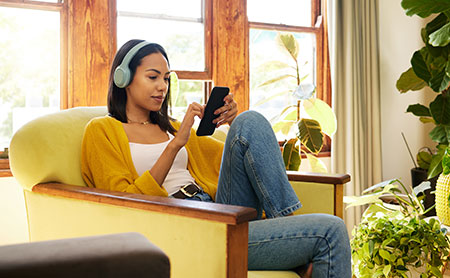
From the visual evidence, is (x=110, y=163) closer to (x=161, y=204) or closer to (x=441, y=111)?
(x=161, y=204)

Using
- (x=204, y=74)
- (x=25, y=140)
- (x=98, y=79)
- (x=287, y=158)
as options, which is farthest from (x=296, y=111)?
(x=25, y=140)

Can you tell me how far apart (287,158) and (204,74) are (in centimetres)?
71

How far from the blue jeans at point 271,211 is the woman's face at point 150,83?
396 mm

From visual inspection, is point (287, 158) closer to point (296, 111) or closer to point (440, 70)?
point (296, 111)

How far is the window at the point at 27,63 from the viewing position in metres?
2.59

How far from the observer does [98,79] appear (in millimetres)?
2766

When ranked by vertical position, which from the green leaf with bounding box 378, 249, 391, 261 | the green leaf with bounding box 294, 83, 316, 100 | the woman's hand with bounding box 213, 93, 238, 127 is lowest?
the green leaf with bounding box 378, 249, 391, 261

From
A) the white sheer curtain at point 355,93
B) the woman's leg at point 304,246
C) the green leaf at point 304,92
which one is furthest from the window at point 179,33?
the woman's leg at point 304,246

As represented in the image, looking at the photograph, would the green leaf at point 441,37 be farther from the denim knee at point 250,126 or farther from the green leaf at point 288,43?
the denim knee at point 250,126

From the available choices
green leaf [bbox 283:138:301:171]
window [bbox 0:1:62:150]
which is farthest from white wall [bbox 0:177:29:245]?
green leaf [bbox 283:138:301:171]

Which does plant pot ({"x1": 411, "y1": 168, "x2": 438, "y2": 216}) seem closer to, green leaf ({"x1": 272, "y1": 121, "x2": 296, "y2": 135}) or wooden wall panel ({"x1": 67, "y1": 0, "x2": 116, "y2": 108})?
green leaf ({"x1": 272, "y1": 121, "x2": 296, "y2": 135})

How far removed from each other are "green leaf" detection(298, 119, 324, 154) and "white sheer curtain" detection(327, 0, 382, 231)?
1.71 feet

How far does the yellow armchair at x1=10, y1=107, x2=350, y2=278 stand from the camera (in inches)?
47.1

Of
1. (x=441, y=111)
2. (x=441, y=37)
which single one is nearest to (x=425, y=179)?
(x=441, y=111)
